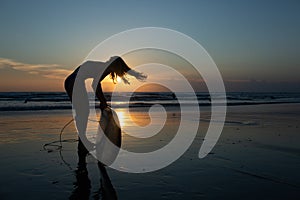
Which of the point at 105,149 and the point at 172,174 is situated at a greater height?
the point at 105,149

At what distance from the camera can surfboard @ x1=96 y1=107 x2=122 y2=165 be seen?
716 cm

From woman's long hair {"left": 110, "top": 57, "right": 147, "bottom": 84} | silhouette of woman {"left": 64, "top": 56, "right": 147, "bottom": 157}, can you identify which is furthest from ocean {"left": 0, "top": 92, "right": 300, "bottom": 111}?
woman's long hair {"left": 110, "top": 57, "right": 147, "bottom": 84}

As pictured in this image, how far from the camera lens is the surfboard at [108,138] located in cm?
716

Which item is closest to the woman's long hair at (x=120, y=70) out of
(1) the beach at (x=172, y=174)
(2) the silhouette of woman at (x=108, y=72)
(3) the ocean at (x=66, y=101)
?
(2) the silhouette of woman at (x=108, y=72)

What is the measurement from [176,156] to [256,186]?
266cm

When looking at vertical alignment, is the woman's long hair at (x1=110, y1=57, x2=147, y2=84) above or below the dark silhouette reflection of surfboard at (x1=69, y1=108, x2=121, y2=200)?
above

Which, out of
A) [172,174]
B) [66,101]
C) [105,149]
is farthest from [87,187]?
[66,101]

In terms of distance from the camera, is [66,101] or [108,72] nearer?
[108,72]

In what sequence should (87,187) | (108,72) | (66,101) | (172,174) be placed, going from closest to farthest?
(87,187), (172,174), (108,72), (66,101)

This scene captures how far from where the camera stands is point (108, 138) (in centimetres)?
721

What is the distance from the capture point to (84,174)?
5.98 m

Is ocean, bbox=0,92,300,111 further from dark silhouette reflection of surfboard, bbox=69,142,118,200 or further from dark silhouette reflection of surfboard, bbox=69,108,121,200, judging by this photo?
dark silhouette reflection of surfboard, bbox=69,142,118,200

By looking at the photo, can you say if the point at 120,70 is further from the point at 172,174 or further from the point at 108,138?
the point at 172,174

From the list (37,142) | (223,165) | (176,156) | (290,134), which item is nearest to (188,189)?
(223,165)
